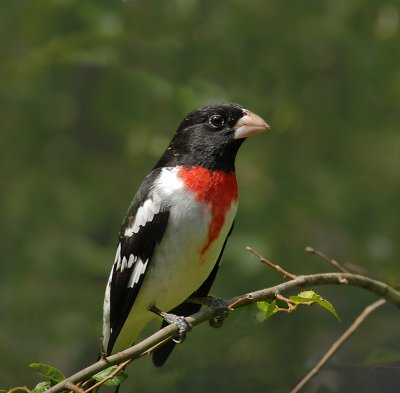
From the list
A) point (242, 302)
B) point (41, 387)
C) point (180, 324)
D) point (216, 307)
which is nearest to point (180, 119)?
point (216, 307)

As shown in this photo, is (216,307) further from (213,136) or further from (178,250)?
(213,136)

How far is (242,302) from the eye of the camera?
10.1 ft

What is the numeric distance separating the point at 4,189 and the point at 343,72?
3090 millimetres

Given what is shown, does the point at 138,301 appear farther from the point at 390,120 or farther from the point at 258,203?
the point at 390,120

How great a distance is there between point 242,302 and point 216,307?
0.51 meters

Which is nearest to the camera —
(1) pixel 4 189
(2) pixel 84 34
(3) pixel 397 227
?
(2) pixel 84 34

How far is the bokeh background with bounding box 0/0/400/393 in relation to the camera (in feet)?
20.7

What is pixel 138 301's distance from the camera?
153 inches

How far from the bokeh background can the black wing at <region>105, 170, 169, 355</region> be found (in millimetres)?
1777

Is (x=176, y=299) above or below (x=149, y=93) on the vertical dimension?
below

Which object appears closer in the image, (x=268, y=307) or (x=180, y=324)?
(x=268, y=307)

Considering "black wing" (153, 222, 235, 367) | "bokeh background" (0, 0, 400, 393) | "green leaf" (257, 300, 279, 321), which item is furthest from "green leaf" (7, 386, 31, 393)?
"bokeh background" (0, 0, 400, 393)

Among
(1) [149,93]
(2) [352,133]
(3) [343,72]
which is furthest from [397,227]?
(1) [149,93]

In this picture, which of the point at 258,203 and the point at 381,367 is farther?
the point at 258,203
